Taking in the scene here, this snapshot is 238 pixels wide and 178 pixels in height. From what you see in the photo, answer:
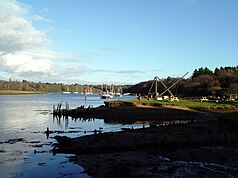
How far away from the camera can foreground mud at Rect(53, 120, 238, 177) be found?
70.3ft

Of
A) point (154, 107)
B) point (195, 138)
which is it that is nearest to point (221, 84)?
point (154, 107)

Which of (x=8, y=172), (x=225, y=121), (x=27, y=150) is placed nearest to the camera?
(x=8, y=172)

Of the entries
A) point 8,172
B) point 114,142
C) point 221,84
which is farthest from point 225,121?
point 221,84

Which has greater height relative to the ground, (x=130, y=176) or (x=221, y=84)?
(x=221, y=84)

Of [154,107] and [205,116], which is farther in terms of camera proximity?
[154,107]

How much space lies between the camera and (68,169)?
23016mm

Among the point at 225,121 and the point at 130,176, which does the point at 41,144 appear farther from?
the point at 225,121

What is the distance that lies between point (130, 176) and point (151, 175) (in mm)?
1374

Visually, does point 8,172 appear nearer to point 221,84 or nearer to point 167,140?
point 167,140

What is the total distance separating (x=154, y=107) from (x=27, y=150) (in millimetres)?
45193

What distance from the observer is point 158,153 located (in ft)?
89.9

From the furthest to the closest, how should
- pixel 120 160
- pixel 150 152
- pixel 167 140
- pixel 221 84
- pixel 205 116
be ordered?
pixel 221 84 < pixel 205 116 < pixel 167 140 < pixel 150 152 < pixel 120 160

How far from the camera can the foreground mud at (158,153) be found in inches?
844

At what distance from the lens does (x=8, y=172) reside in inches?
886
